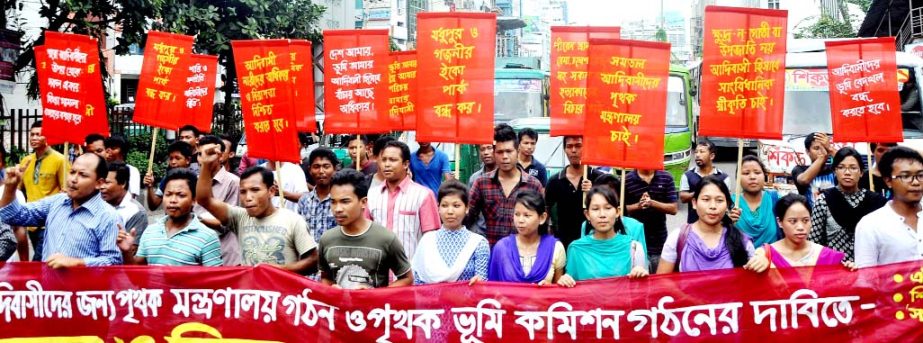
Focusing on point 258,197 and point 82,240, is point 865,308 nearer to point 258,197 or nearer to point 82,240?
point 258,197

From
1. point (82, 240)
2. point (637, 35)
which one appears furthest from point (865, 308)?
point (637, 35)

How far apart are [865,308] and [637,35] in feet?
443

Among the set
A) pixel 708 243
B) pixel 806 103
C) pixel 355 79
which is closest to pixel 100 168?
pixel 355 79

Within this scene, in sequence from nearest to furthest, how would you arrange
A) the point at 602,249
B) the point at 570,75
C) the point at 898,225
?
1. the point at 898,225
2. the point at 602,249
3. the point at 570,75

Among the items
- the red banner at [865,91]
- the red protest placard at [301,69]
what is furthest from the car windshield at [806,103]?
the red protest placard at [301,69]

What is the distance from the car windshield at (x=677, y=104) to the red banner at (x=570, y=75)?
28.9 feet

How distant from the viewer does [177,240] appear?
206 inches

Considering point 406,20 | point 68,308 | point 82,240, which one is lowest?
point 68,308

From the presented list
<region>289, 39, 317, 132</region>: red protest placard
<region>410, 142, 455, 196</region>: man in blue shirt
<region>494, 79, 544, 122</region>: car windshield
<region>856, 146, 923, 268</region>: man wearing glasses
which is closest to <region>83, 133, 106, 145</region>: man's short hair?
A: <region>289, 39, 317, 132</region>: red protest placard

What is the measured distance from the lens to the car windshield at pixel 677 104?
668 inches

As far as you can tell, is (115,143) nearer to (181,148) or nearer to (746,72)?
(181,148)

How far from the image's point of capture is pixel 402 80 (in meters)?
8.59

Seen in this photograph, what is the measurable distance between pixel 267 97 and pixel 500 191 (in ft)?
5.79

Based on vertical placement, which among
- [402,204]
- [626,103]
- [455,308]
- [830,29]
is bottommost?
[455,308]
